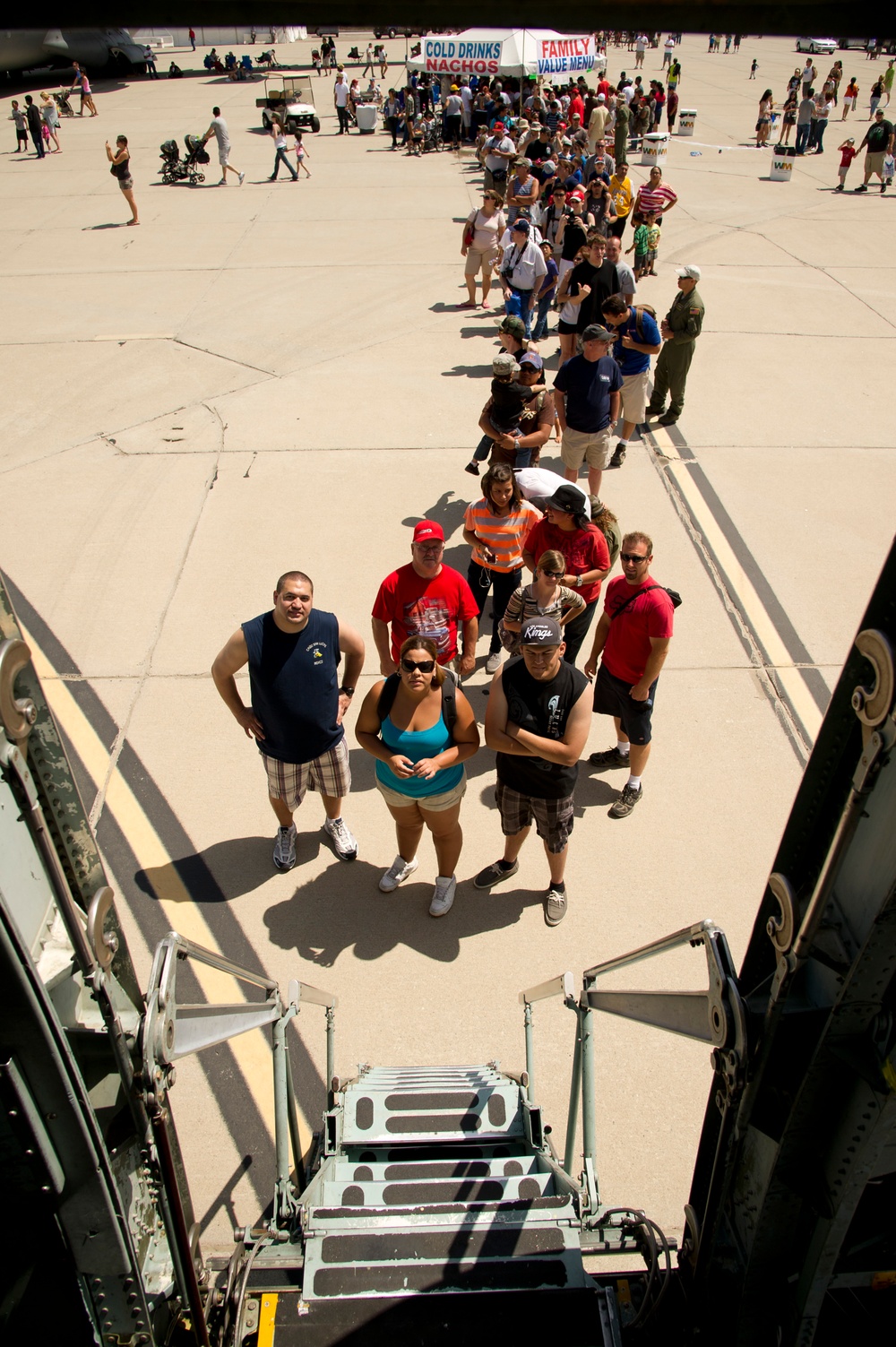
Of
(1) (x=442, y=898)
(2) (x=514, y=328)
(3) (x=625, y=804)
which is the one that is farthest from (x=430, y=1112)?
(2) (x=514, y=328)

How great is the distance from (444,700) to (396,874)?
4.11 feet

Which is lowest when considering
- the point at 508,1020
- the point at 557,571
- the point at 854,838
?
the point at 508,1020

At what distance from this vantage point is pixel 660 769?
5.85 meters

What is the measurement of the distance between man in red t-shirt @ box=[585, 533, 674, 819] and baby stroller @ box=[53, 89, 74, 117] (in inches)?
1397

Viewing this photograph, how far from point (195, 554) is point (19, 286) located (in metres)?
9.58

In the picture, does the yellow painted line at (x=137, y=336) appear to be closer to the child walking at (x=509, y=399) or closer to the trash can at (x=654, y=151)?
the child walking at (x=509, y=399)

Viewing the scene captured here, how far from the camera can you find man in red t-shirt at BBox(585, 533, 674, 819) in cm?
491

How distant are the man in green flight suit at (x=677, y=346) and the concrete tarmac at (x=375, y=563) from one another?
1.66 feet

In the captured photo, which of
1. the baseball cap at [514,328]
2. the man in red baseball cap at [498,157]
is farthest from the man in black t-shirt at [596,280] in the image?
the man in red baseball cap at [498,157]

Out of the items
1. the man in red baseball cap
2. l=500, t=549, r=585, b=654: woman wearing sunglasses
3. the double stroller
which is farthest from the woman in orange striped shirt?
the double stroller

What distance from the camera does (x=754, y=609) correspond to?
726 cm

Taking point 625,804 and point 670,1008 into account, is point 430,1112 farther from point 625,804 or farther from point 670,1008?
point 625,804

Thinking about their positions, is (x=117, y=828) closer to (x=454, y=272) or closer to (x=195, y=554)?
(x=195, y=554)

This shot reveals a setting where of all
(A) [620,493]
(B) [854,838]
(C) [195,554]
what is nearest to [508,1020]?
(B) [854,838]
